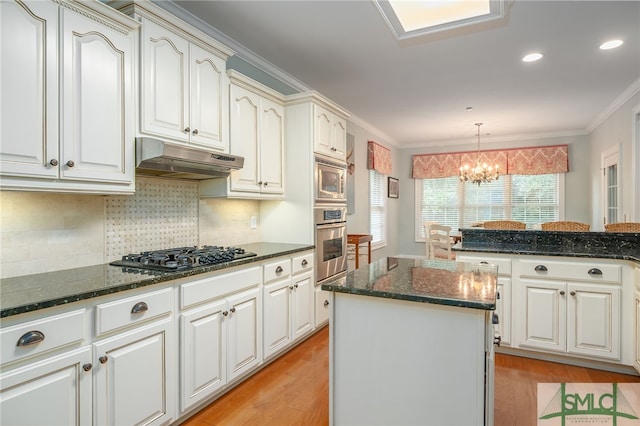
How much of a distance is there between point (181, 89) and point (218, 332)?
1.53 m

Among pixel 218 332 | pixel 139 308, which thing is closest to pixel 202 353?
pixel 218 332

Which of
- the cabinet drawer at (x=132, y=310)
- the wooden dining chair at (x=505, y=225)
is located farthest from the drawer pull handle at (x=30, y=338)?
the wooden dining chair at (x=505, y=225)

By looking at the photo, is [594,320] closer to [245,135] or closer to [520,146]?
[245,135]

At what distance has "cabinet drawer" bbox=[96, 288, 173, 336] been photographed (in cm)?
148

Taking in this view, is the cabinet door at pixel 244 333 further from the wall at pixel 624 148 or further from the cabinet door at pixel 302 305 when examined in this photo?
the wall at pixel 624 148

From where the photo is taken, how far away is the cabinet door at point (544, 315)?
Result: 8.48ft

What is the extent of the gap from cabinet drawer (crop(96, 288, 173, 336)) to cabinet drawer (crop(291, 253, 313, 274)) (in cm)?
122

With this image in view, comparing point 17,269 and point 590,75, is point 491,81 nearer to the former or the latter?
point 590,75

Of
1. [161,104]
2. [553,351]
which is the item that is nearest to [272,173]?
[161,104]

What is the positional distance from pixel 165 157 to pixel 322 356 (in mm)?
1983

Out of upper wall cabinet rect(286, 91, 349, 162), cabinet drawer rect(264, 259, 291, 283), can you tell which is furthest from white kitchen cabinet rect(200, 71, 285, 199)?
cabinet drawer rect(264, 259, 291, 283)

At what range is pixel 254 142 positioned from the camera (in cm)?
284

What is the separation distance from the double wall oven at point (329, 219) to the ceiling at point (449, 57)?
1047 mm

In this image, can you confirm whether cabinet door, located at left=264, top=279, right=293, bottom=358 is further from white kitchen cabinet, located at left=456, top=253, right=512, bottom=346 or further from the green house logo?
the green house logo
